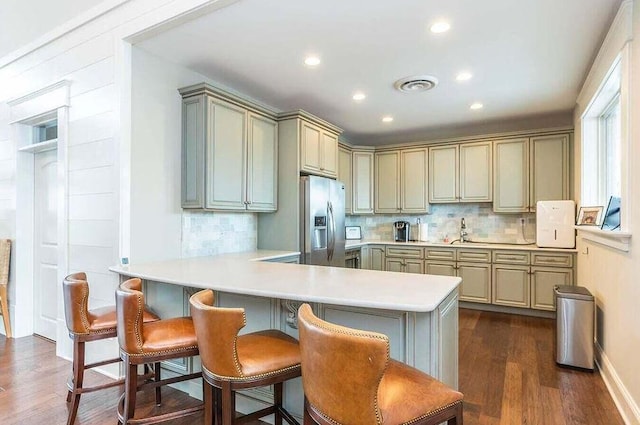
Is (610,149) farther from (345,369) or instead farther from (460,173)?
(345,369)

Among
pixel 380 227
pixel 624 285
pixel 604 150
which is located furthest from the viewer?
pixel 380 227

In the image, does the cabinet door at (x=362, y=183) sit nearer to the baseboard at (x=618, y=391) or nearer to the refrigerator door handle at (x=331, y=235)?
the refrigerator door handle at (x=331, y=235)

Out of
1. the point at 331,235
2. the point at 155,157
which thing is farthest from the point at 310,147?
the point at 155,157

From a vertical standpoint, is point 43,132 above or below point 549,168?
above

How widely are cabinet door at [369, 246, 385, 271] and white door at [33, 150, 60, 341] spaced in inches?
157

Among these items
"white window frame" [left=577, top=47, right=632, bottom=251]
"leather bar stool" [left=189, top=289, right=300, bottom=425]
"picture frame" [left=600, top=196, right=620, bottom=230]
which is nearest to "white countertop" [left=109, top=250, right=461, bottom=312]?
"leather bar stool" [left=189, top=289, right=300, bottom=425]

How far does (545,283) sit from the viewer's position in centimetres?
444

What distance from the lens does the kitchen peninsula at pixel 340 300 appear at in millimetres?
1669

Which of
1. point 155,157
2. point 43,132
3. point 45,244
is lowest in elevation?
point 45,244

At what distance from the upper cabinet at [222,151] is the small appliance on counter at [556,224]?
342cm

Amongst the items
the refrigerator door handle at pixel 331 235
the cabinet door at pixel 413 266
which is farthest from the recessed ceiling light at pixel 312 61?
the cabinet door at pixel 413 266

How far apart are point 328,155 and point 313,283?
2.88 m

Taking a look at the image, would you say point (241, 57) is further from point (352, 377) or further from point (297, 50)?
point (352, 377)

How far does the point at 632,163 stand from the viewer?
7.20 feet
